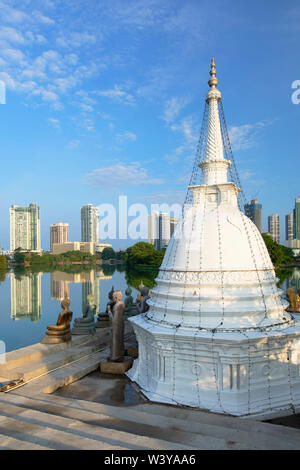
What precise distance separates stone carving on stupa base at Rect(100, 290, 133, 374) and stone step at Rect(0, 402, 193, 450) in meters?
4.89

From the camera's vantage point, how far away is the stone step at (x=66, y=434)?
589cm

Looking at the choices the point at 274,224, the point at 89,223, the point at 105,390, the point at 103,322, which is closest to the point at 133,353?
the point at 105,390

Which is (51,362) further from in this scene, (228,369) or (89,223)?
(89,223)

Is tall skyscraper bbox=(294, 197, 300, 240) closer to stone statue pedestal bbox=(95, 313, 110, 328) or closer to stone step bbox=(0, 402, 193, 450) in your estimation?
stone statue pedestal bbox=(95, 313, 110, 328)

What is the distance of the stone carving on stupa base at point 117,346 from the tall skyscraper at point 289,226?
169 metres

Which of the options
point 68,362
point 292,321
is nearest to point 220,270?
point 292,321

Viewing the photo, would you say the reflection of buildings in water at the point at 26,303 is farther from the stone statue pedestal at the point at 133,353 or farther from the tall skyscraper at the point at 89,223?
the tall skyscraper at the point at 89,223

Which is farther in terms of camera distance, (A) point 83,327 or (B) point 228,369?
(A) point 83,327

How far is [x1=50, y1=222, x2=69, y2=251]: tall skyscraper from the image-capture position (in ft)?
589

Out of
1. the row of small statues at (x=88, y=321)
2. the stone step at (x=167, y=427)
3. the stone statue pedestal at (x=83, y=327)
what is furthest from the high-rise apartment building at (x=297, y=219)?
the stone step at (x=167, y=427)

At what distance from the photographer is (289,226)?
169875mm

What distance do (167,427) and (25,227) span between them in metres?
156

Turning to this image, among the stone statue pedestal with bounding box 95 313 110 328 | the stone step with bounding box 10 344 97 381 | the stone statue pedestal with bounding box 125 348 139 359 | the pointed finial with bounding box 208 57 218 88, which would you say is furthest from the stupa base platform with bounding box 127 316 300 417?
the pointed finial with bounding box 208 57 218 88
